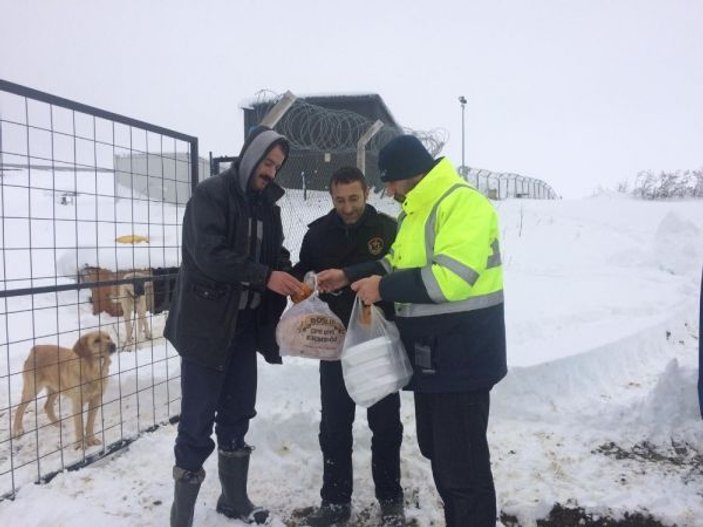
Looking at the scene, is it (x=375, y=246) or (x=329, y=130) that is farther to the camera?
(x=329, y=130)

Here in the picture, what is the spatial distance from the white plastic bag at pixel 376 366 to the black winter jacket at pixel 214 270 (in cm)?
55

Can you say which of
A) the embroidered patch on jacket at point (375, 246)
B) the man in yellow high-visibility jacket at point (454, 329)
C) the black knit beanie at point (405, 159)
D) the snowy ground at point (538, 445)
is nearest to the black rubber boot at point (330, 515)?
the snowy ground at point (538, 445)

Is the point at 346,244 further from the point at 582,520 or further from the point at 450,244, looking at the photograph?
the point at 582,520

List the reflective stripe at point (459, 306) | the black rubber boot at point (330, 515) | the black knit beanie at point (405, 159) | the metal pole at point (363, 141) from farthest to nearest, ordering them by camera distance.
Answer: the metal pole at point (363, 141) < the black rubber boot at point (330, 515) < the black knit beanie at point (405, 159) < the reflective stripe at point (459, 306)

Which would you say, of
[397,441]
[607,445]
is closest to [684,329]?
[607,445]

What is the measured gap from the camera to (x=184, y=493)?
2.56 meters

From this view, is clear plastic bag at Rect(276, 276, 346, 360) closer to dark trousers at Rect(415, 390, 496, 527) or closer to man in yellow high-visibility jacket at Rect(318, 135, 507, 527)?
man in yellow high-visibility jacket at Rect(318, 135, 507, 527)

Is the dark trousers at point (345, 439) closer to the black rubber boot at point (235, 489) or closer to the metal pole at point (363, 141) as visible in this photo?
the black rubber boot at point (235, 489)

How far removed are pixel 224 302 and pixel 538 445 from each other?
8.03 ft

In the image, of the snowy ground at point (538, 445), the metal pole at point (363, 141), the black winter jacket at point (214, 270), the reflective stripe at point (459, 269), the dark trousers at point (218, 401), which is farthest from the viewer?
the metal pole at point (363, 141)

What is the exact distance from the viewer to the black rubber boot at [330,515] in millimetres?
2770

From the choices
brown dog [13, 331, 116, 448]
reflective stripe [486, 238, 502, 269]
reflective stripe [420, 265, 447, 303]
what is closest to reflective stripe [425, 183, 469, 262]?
reflective stripe [420, 265, 447, 303]

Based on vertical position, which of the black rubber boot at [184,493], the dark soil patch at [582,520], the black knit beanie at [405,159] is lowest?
the dark soil patch at [582,520]

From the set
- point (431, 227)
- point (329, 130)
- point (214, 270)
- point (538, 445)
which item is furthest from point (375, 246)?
point (329, 130)
